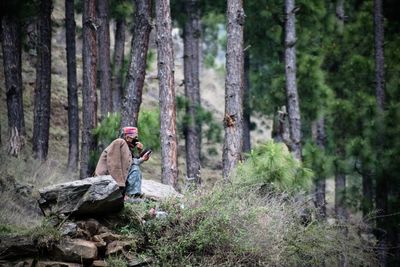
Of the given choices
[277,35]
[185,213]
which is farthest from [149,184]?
[277,35]

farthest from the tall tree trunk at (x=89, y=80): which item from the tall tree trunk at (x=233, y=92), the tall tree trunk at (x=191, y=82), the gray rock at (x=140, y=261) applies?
the gray rock at (x=140, y=261)

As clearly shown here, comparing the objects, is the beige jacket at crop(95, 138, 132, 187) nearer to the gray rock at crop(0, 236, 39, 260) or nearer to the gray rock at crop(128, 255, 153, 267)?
the gray rock at crop(128, 255, 153, 267)

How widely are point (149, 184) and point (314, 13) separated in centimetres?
902

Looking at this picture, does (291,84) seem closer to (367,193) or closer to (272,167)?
(272,167)

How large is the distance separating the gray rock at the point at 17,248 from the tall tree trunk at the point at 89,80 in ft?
22.4

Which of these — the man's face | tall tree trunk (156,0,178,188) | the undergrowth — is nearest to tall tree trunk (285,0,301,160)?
tall tree trunk (156,0,178,188)

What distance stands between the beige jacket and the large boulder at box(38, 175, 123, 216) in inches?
35.6

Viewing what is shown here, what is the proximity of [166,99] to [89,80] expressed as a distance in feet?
10.6

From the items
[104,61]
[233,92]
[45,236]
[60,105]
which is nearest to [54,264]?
[45,236]

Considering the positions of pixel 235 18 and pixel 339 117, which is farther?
pixel 339 117

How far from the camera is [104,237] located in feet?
26.3

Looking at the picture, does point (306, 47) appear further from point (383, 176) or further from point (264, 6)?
point (383, 176)

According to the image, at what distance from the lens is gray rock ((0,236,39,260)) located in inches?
295

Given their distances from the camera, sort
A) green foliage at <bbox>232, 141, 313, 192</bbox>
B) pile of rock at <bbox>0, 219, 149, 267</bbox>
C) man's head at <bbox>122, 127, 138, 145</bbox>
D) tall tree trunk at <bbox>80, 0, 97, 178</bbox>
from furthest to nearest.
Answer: tall tree trunk at <bbox>80, 0, 97, 178</bbox>, green foliage at <bbox>232, 141, 313, 192</bbox>, man's head at <bbox>122, 127, 138, 145</bbox>, pile of rock at <bbox>0, 219, 149, 267</bbox>
